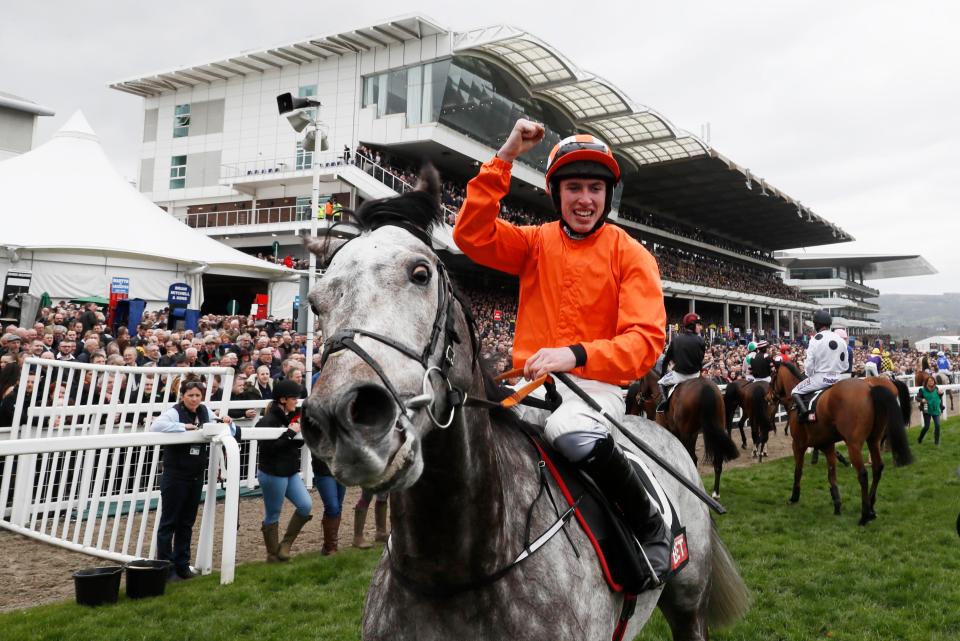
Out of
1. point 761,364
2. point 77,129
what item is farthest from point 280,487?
point 77,129

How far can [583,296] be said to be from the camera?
2.37 m

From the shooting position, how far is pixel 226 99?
33.8 metres

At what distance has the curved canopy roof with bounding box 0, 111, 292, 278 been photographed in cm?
1444

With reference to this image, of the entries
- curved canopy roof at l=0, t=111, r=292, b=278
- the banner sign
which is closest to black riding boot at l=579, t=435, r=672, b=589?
the banner sign

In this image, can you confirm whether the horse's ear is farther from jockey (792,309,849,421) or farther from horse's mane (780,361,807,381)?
horse's mane (780,361,807,381)

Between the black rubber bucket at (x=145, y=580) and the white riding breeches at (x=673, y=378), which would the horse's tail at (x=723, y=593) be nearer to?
the black rubber bucket at (x=145, y=580)

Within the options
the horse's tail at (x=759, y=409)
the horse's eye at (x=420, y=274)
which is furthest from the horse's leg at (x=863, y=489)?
the horse's eye at (x=420, y=274)

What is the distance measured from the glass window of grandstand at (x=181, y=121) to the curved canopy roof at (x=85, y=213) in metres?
18.0

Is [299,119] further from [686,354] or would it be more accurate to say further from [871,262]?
[871,262]

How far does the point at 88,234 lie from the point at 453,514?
52.6 feet

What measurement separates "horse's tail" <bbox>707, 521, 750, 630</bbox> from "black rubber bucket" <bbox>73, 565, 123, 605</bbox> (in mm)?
4073

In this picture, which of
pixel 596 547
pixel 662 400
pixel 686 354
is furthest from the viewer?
pixel 662 400

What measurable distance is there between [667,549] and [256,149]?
109ft

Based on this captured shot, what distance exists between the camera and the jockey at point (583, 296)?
212cm
